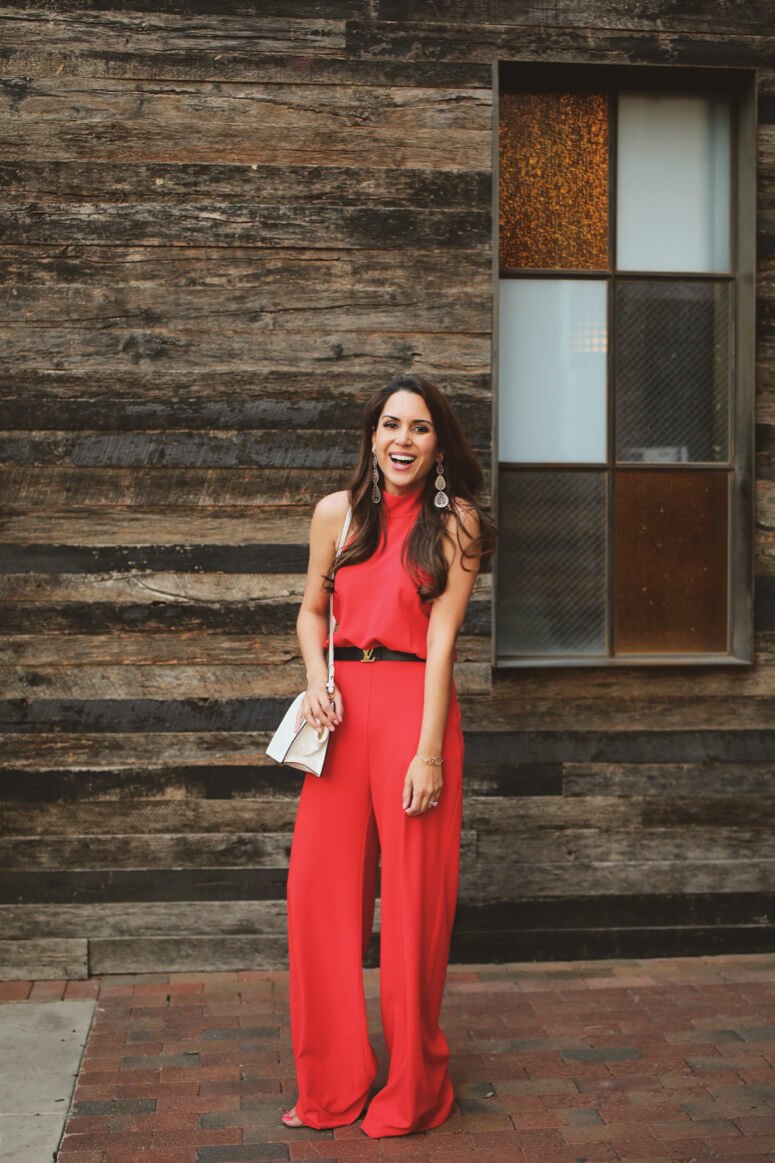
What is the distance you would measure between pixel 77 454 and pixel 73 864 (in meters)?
1.60

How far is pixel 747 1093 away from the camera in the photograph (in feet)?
12.6

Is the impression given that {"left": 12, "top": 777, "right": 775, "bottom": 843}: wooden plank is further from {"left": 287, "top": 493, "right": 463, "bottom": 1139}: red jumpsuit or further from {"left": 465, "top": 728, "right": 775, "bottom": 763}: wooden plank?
{"left": 287, "top": 493, "right": 463, "bottom": 1139}: red jumpsuit

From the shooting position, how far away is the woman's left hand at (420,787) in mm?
3523

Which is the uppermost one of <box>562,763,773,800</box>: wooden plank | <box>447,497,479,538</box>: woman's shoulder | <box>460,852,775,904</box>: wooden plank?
<box>447,497,479,538</box>: woman's shoulder

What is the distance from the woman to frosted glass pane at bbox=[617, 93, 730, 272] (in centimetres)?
191

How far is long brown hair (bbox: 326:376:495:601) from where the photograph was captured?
3619 mm

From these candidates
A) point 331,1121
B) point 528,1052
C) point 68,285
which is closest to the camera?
point 331,1121

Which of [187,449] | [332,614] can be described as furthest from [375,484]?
[187,449]

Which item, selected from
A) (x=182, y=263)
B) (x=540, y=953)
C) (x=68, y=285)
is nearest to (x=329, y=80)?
(x=182, y=263)

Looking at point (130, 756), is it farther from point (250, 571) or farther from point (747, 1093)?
point (747, 1093)

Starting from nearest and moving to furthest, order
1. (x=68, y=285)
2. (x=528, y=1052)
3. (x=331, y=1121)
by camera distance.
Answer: (x=331, y=1121) → (x=528, y=1052) → (x=68, y=285)

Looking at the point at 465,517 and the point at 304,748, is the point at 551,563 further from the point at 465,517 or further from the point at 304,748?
the point at 304,748

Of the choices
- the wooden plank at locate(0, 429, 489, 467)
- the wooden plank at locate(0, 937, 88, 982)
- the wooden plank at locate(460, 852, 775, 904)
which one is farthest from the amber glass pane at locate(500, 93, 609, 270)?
the wooden plank at locate(0, 937, 88, 982)

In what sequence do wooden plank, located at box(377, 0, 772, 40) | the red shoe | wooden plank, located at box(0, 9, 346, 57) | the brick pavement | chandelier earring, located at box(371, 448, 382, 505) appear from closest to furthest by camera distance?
the brick pavement < the red shoe < chandelier earring, located at box(371, 448, 382, 505) < wooden plank, located at box(0, 9, 346, 57) < wooden plank, located at box(377, 0, 772, 40)
